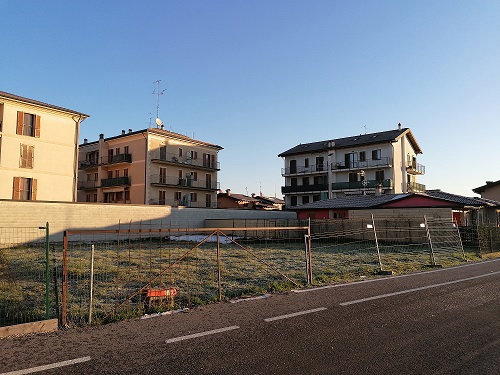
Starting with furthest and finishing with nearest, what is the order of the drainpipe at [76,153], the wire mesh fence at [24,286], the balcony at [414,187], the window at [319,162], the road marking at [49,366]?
1. the window at [319,162]
2. the balcony at [414,187]
3. the drainpipe at [76,153]
4. the wire mesh fence at [24,286]
5. the road marking at [49,366]

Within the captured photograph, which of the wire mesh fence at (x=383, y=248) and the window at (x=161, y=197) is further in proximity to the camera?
the window at (x=161, y=197)

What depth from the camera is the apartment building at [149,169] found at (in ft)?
146

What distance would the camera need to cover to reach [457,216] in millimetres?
26328

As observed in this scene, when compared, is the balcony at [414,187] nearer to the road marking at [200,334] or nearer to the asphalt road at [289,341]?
the asphalt road at [289,341]

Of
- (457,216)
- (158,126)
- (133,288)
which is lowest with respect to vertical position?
(133,288)

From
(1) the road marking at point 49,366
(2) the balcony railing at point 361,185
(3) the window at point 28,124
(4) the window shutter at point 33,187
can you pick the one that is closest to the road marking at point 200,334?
(1) the road marking at point 49,366

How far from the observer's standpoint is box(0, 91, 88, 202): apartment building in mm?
31531

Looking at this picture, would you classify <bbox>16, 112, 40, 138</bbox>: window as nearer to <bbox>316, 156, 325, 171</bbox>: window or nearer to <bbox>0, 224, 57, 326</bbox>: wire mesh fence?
<bbox>0, 224, 57, 326</bbox>: wire mesh fence

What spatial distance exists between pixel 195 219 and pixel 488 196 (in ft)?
129

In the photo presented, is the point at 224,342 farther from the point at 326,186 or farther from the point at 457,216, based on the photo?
the point at 326,186

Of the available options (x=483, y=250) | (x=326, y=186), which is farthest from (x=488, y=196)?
(x=483, y=250)

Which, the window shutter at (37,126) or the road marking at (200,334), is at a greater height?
the window shutter at (37,126)

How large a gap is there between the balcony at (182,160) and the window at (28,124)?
13466mm

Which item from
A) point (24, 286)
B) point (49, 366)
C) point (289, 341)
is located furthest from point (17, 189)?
point (289, 341)
